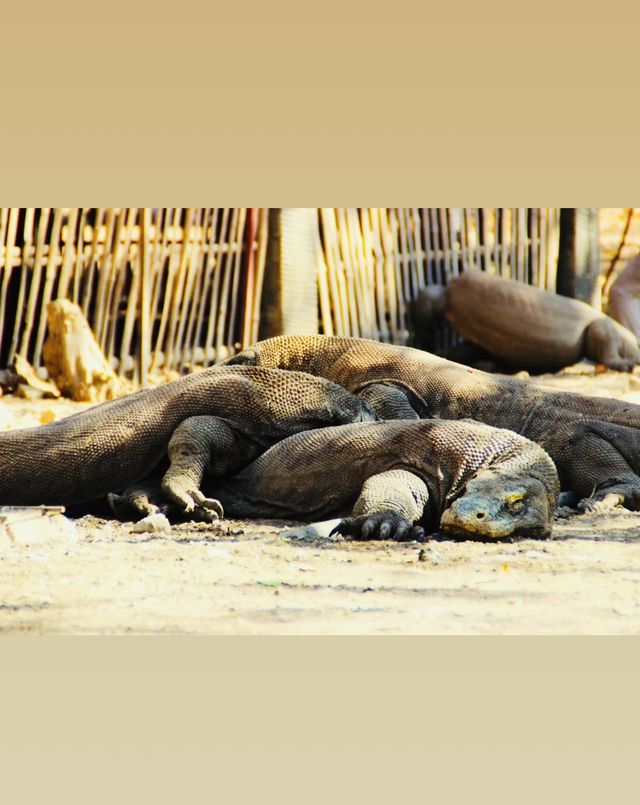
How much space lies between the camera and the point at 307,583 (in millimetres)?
5703

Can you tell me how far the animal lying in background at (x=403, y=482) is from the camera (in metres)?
6.73

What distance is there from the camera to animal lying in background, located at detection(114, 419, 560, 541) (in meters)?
6.73

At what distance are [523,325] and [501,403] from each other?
20.7 feet

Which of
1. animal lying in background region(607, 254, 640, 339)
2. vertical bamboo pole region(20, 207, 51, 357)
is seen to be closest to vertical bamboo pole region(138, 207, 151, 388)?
vertical bamboo pole region(20, 207, 51, 357)

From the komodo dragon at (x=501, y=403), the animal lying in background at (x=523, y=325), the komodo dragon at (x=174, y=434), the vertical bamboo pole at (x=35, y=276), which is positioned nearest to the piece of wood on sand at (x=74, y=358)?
the vertical bamboo pole at (x=35, y=276)

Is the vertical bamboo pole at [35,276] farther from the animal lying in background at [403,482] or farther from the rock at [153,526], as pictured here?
the rock at [153,526]

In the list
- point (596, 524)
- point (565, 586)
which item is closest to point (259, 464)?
point (596, 524)

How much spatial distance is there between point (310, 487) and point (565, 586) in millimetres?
2195

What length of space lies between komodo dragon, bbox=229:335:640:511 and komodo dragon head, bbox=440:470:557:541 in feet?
4.72

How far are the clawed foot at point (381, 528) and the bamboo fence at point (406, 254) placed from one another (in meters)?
7.96

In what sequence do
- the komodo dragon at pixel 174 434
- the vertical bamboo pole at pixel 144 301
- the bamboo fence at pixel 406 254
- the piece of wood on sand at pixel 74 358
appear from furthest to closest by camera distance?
the bamboo fence at pixel 406 254 → the vertical bamboo pole at pixel 144 301 → the piece of wood on sand at pixel 74 358 → the komodo dragon at pixel 174 434

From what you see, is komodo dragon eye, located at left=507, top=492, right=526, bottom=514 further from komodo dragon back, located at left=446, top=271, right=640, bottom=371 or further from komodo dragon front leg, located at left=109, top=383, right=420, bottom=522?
komodo dragon back, located at left=446, top=271, right=640, bottom=371

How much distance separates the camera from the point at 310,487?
7531 millimetres

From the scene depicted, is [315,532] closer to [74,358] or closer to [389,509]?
[389,509]
